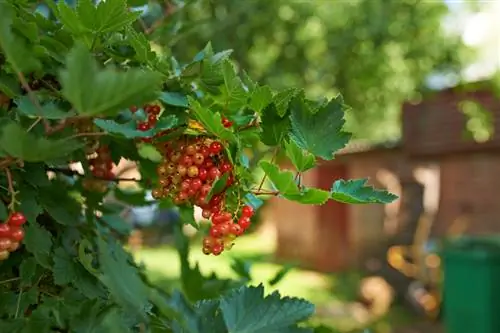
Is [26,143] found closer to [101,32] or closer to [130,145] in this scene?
[101,32]

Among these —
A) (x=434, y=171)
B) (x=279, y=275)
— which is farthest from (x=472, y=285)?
(x=279, y=275)

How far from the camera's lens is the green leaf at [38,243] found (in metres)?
0.93

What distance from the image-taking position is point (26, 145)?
0.69 meters

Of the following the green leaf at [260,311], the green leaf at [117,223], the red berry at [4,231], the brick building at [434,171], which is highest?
the red berry at [4,231]

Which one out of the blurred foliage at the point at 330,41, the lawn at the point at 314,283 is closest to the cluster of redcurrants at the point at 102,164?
the blurred foliage at the point at 330,41

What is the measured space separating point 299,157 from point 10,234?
314 mm

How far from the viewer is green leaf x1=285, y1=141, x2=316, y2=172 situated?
841 mm

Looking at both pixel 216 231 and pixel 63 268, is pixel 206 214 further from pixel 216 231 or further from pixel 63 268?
pixel 63 268

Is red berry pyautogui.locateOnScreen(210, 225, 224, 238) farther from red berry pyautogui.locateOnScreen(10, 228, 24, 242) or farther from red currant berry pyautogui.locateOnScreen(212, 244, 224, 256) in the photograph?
red berry pyautogui.locateOnScreen(10, 228, 24, 242)

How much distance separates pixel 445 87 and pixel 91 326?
904cm

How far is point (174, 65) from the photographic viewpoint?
101 centimetres

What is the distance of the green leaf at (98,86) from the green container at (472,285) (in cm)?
537

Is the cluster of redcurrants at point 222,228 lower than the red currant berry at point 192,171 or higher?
lower

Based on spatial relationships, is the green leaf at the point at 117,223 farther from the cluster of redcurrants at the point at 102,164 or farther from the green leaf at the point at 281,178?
the green leaf at the point at 281,178
